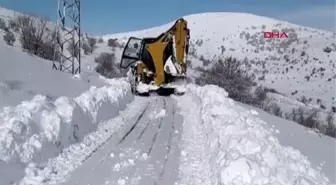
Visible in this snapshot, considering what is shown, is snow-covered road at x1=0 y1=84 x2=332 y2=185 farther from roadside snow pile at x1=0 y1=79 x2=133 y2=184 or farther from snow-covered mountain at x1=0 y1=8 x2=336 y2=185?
roadside snow pile at x1=0 y1=79 x2=133 y2=184

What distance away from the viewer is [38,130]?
366 inches

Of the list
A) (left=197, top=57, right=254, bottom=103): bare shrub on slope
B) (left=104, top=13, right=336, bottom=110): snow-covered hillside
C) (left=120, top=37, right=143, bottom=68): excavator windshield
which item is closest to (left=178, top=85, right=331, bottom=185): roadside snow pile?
(left=120, top=37, right=143, bottom=68): excavator windshield

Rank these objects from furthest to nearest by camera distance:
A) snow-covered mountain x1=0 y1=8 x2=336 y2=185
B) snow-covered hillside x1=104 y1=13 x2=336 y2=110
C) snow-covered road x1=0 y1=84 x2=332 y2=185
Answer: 1. snow-covered hillside x1=104 y1=13 x2=336 y2=110
2. snow-covered mountain x1=0 y1=8 x2=336 y2=185
3. snow-covered road x1=0 y1=84 x2=332 y2=185

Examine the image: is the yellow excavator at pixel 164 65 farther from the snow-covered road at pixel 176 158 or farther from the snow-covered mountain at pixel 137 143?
the snow-covered road at pixel 176 158

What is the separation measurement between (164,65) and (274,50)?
72.2m

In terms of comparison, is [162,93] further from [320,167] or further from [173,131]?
[320,167]

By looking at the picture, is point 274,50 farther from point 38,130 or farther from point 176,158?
point 38,130

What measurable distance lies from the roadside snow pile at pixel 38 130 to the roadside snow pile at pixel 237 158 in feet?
9.32

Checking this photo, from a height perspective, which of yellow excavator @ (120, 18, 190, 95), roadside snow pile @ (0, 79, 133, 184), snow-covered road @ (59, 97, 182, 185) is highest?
yellow excavator @ (120, 18, 190, 95)

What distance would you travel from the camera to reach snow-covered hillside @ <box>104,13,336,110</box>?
61062 mm

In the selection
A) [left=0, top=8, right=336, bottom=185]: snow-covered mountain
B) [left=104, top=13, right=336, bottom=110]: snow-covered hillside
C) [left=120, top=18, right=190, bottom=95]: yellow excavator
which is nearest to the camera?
[left=0, top=8, right=336, bottom=185]: snow-covered mountain

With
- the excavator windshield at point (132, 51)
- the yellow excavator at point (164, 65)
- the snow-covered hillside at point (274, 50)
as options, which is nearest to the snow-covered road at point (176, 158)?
the yellow excavator at point (164, 65)

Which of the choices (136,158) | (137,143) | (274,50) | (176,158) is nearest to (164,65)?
(137,143)

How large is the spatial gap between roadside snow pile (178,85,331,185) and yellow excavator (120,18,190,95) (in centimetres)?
980
